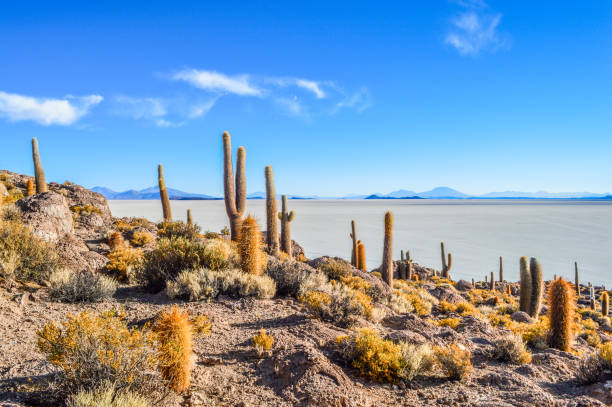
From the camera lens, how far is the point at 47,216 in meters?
11.8

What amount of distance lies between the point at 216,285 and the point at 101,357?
4.86 metres

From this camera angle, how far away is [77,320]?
4.09m

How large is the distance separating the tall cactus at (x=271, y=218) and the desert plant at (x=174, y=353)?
13.1 metres

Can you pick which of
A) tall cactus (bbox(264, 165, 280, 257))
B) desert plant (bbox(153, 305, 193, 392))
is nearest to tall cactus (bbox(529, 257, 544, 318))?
tall cactus (bbox(264, 165, 280, 257))

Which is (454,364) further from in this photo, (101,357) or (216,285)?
(216,285)

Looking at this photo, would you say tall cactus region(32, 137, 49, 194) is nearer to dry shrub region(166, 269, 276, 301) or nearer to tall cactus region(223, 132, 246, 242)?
tall cactus region(223, 132, 246, 242)

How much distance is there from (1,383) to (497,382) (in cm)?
607

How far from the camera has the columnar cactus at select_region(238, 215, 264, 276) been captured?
9938 mm

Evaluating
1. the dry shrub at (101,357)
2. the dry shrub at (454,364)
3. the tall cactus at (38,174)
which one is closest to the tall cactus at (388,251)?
the dry shrub at (454,364)

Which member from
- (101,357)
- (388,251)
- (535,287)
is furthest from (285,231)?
(101,357)

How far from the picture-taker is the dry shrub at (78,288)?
7383 mm

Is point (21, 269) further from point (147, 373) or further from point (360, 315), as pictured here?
point (360, 315)

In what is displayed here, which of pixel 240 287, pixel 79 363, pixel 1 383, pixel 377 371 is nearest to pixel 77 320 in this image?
pixel 79 363

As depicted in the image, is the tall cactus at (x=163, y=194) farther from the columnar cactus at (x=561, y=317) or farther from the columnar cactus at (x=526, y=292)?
the columnar cactus at (x=561, y=317)
